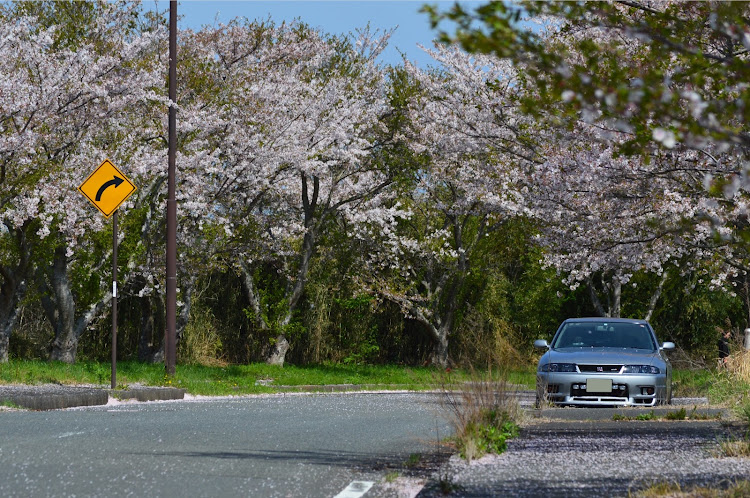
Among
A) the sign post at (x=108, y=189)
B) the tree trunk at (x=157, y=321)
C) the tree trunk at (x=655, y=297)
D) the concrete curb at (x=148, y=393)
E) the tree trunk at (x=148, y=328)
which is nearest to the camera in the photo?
the concrete curb at (x=148, y=393)

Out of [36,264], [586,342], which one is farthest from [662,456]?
[36,264]

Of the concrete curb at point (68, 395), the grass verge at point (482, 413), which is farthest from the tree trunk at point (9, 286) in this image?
the grass verge at point (482, 413)

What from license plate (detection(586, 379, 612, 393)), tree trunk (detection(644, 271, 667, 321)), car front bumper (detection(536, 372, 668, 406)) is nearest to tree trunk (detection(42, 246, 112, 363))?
car front bumper (detection(536, 372, 668, 406))

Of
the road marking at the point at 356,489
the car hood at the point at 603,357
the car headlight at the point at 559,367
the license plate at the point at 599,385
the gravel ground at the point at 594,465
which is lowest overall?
the road marking at the point at 356,489

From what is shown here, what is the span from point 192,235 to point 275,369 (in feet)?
13.2

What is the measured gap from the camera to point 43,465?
760cm

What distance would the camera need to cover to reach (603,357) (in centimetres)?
1394

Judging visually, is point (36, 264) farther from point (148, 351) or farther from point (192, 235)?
point (148, 351)

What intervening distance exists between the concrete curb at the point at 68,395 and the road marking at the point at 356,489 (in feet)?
28.3

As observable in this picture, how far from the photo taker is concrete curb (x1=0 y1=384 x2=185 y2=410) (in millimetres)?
14375

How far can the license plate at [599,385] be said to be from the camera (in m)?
13.6

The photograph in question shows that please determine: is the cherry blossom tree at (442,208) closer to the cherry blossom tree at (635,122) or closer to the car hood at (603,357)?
the cherry blossom tree at (635,122)

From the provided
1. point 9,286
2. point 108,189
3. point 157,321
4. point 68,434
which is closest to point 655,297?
point 157,321

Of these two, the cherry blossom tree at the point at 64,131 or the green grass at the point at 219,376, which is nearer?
the green grass at the point at 219,376
